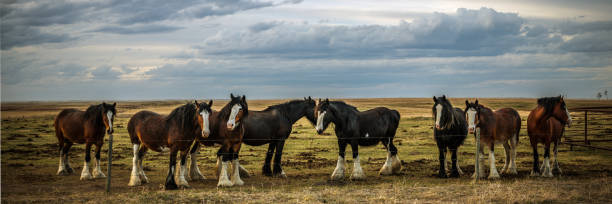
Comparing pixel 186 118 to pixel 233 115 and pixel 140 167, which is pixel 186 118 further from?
pixel 140 167

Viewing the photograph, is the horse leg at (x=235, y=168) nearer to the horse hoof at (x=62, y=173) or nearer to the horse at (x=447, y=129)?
the horse at (x=447, y=129)

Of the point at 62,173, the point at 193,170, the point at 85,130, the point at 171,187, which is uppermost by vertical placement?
the point at 85,130

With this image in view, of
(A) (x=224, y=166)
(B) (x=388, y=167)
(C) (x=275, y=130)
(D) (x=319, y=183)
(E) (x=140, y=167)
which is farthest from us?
(B) (x=388, y=167)

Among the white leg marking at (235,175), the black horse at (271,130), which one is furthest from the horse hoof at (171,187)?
the black horse at (271,130)

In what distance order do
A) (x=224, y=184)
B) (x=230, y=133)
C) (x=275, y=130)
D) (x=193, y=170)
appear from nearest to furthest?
(x=224, y=184) → (x=230, y=133) → (x=193, y=170) → (x=275, y=130)

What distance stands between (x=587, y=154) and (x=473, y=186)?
9.96m

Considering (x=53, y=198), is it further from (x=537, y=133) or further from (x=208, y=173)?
(x=537, y=133)

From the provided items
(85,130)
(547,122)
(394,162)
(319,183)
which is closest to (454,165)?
(394,162)

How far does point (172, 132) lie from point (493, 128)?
8282 mm

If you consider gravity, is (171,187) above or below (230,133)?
below

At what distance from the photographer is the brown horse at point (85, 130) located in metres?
12.2

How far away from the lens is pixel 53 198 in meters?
9.38

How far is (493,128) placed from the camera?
11.9m

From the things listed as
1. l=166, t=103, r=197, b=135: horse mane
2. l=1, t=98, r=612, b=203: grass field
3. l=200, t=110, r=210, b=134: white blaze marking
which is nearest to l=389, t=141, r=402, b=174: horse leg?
l=1, t=98, r=612, b=203: grass field
